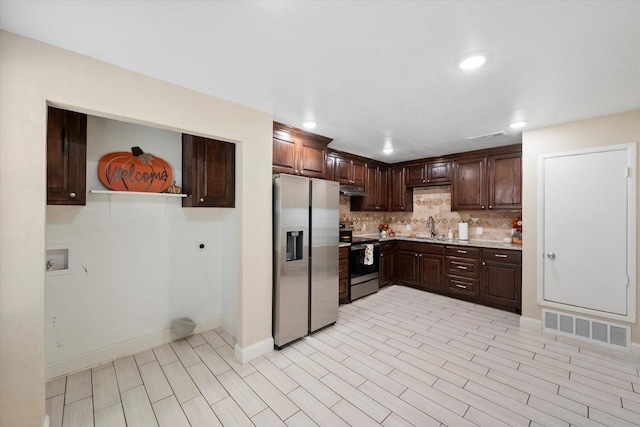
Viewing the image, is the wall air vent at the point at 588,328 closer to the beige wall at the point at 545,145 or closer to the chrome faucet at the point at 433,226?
the beige wall at the point at 545,145

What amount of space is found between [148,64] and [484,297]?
496 cm

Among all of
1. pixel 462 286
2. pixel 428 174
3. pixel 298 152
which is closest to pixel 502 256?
pixel 462 286

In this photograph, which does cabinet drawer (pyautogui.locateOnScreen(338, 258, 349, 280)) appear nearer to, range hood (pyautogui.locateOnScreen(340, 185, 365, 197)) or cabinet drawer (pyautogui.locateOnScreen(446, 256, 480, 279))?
range hood (pyautogui.locateOnScreen(340, 185, 365, 197))

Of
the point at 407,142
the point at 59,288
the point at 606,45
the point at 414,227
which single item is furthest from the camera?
the point at 414,227

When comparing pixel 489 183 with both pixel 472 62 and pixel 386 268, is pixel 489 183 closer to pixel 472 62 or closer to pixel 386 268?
pixel 386 268

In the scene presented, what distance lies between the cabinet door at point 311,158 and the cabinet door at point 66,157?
2.07 m

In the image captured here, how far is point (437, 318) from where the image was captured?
355cm

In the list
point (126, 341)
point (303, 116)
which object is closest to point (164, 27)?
point (303, 116)

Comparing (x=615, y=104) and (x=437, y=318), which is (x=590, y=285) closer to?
(x=437, y=318)

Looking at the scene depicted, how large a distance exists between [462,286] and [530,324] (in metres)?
1.04

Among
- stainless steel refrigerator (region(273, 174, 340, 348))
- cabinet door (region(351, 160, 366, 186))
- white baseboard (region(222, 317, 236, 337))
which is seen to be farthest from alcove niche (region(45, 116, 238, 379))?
cabinet door (region(351, 160, 366, 186))

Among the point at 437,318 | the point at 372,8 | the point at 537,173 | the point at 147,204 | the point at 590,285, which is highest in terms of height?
the point at 372,8

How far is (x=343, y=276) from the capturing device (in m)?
4.02

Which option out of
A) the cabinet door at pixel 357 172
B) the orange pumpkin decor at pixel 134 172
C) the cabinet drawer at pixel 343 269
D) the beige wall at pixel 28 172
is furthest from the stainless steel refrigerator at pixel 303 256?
the beige wall at pixel 28 172
